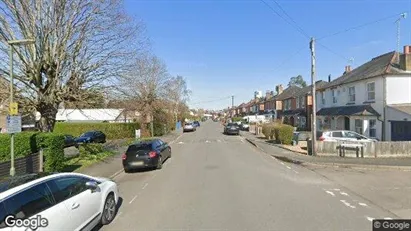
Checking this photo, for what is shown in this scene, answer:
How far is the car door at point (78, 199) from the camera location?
551 centimetres

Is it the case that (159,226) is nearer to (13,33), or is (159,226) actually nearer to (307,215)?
(307,215)

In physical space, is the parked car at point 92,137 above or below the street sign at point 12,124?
below

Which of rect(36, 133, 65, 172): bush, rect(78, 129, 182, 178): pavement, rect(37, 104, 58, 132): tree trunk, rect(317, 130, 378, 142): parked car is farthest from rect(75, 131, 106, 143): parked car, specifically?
rect(317, 130, 378, 142): parked car

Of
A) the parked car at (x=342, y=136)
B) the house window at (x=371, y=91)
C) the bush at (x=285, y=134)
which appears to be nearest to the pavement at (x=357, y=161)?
the parked car at (x=342, y=136)

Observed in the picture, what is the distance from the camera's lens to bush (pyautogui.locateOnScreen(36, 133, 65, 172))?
12.5m

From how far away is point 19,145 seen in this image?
11.8 meters

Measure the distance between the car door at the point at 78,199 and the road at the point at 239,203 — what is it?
2.27 ft

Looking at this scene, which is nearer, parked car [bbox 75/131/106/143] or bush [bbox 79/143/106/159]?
bush [bbox 79/143/106/159]

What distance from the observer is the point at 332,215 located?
284 inches

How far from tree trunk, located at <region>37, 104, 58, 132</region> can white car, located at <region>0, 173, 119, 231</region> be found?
9755 mm

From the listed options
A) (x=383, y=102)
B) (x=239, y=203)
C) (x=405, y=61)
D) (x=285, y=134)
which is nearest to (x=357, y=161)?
(x=285, y=134)

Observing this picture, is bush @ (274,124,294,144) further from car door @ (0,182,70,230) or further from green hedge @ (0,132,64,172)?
car door @ (0,182,70,230)

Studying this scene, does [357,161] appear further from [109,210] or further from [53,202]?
[53,202]

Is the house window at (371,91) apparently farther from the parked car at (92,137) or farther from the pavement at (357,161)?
the parked car at (92,137)
